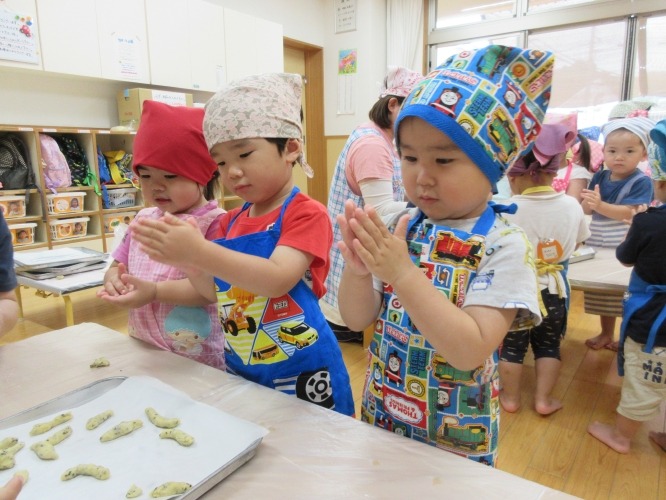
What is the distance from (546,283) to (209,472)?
174cm

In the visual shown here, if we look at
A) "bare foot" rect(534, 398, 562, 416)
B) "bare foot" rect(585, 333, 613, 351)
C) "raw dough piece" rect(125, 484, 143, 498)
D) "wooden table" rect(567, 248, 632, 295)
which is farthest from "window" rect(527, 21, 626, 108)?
"raw dough piece" rect(125, 484, 143, 498)

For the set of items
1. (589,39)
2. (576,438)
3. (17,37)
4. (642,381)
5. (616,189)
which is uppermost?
(589,39)

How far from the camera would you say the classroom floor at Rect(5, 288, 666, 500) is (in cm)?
163

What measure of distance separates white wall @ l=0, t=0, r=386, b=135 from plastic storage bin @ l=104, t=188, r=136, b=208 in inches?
24.8

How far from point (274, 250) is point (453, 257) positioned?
36 cm

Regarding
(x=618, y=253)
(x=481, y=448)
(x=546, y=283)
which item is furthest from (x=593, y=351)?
(x=481, y=448)

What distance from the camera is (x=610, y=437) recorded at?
1856mm

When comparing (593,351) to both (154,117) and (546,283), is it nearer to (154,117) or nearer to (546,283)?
(546,283)

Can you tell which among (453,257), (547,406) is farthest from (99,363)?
(547,406)

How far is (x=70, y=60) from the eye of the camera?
142 inches

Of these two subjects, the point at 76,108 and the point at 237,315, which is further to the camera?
the point at 76,108

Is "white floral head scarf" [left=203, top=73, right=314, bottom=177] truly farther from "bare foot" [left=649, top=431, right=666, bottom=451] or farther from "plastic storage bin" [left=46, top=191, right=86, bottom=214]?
"plastic storage bin" [left=46, top=191, right=86, bottom=214]

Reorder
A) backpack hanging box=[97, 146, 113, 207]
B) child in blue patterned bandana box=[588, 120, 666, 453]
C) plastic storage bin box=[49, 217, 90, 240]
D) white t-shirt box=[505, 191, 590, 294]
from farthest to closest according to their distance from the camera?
backpack hanging box=[97, 146, 113, 207] < plastic storage bin box=[49, 217, 90, 240] < white t-shirt box=[505, 191, 590, 294] < child in blue patterned bandana box=[588, 120, 666, 453]

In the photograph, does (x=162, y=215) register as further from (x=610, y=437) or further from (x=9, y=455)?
(x=610, y=437)
